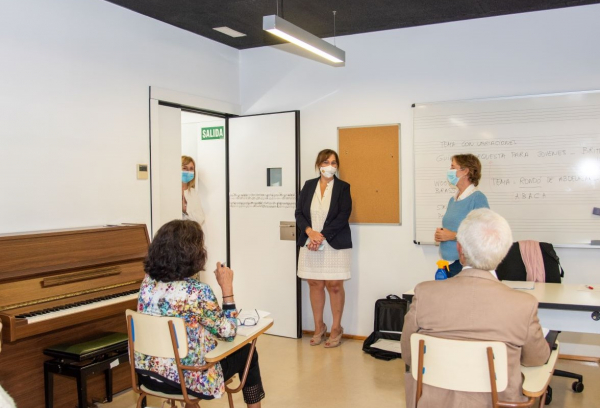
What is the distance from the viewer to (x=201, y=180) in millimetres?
5676

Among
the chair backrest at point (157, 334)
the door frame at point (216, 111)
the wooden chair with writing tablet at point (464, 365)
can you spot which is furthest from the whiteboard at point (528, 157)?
the chair backrest at point (157, 334)

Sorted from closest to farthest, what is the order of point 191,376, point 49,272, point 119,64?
point 191,376 → point 49,272 → point 119,64

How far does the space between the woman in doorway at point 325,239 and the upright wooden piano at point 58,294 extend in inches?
64.1

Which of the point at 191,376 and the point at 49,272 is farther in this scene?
the point at 49,272

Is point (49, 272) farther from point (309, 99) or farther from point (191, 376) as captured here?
point (309, 99)

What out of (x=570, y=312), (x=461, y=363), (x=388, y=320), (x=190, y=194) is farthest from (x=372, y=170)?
(x=461, y=363)

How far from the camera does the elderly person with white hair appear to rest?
1996 mm

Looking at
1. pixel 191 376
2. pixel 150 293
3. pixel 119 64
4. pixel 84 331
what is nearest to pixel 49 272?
pixel 84 331

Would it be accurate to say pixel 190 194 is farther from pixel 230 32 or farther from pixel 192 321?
pixel 192 321

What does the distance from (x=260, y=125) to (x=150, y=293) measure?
3.07m

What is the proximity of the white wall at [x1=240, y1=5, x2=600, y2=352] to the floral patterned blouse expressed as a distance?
267 centimetres

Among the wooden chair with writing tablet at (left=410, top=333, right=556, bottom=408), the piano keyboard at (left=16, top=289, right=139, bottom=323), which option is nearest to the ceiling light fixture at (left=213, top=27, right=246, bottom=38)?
the piano keyboard at (left=16, top=289, right=139, bottom=323)

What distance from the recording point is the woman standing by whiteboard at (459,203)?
3.75 m

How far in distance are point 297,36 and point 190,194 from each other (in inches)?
94.5
